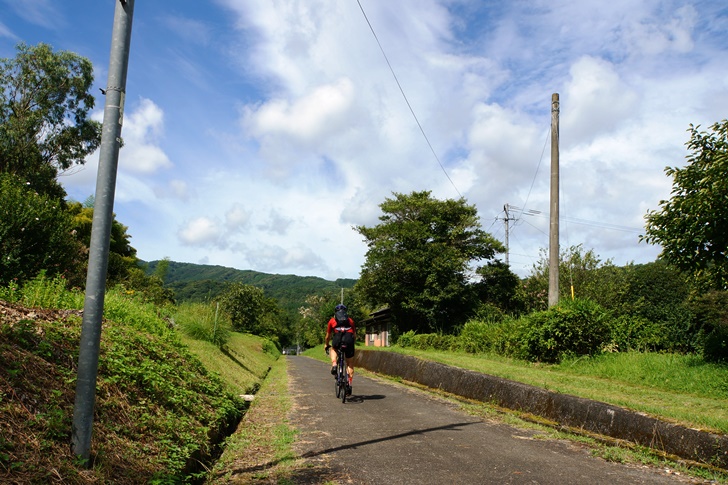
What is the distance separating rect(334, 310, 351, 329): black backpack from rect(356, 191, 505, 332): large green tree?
Answer: 25050mm

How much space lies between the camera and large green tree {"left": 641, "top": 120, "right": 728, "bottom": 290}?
973cm

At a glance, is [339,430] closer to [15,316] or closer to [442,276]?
[15,316]

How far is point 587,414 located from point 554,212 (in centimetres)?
1034

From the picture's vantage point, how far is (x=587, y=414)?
22.8ft

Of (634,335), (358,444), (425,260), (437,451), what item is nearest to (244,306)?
(425,260)

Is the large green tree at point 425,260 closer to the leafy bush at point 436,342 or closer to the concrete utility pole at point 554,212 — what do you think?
the leafy bush at point 436,342

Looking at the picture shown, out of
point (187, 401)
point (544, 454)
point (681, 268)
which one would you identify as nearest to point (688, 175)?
point (681, 268)

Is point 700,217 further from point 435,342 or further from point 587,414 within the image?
point 435,342

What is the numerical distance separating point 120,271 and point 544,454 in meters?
30.3

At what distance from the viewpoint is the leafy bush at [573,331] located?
14305 mm

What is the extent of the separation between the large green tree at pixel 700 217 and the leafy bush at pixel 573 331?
329 cm

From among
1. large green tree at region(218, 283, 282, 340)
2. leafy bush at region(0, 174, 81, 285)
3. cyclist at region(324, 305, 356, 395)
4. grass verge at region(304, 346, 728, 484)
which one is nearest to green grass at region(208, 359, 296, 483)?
cyclist at region(324, 305, 356, 395)

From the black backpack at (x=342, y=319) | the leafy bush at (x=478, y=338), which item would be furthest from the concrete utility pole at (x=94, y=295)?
the leafy bush at (x=478, y=338)

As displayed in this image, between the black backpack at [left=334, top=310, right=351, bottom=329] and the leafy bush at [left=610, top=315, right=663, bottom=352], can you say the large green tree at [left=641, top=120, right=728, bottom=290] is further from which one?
the black backpack at [left=334, top=310, right=351, bottom=329]
